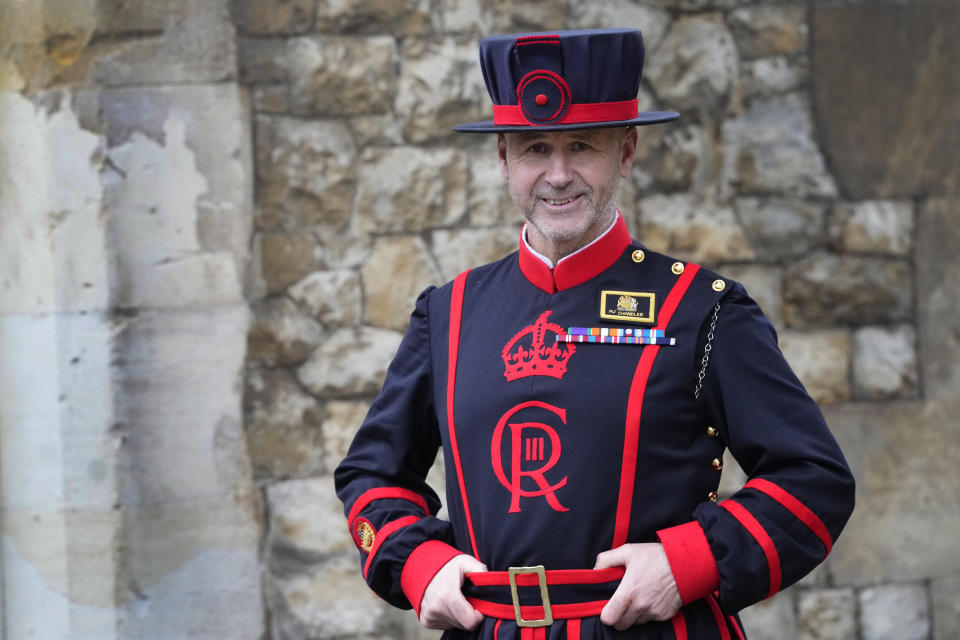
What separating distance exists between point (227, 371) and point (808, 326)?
1.69 meters

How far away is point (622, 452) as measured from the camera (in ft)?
6.44

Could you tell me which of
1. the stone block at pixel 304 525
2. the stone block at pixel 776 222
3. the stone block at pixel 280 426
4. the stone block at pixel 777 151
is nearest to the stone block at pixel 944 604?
the stone block at pixel 776 222

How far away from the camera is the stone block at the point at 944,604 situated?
12.2 ft

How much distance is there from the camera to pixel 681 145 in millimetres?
3627

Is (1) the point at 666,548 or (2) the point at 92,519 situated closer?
(1) the point at 666,548

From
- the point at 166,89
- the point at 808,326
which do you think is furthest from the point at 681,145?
the point at 166,89

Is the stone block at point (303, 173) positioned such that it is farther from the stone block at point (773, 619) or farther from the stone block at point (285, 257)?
the stone block at point (773, 619)

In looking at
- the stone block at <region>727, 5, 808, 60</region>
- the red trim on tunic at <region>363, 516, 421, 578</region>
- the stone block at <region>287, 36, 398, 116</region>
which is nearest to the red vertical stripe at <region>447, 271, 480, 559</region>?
the red trim on tunic at <region>363, 516, 421, 578</region>

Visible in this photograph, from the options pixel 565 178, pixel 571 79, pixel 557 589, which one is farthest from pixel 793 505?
pixel 571 79

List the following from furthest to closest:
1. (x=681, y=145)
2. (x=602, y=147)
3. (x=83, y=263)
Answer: (x=681, y=145)
(x=83, y=263)
(x=602, y=147)

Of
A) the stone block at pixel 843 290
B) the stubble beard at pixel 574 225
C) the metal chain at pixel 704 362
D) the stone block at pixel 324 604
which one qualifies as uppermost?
the stubble beard at pixel 574 225

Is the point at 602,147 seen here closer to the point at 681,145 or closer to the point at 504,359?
the point at 504,359

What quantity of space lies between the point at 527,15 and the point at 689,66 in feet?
1.64

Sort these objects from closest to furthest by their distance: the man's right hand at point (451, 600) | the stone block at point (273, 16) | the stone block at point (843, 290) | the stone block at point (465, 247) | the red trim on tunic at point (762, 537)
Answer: the red trim on tunic at point (762, 537) → the man's right hand at point (451, 600) → the stone block at point (273, 16) → the stone block at point (465, 247) → the stone block at point (843, 290)
